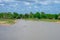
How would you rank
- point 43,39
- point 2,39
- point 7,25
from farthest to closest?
point 7,25, point 43,39, point 2,39

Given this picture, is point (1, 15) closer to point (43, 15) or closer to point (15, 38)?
point (15, 38)

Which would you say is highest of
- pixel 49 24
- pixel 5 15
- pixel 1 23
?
pixel 5 15

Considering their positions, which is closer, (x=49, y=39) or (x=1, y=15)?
(x=49, y=39)

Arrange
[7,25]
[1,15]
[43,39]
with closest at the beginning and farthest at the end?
[43,39] → [1,15] → [7,25]

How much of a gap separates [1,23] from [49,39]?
1.58 m

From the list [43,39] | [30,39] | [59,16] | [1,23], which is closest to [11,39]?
[30,39]

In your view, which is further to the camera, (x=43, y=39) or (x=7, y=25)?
(x=7, y=25)

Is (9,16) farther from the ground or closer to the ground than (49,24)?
farther from the ground

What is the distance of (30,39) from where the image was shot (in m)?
2.76

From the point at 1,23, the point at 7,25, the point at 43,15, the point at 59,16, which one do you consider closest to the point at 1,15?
the point at 1,23

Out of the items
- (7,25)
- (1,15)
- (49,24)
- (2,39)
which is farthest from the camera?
(49,24)

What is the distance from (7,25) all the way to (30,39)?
1.66 metres

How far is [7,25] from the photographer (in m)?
4.30

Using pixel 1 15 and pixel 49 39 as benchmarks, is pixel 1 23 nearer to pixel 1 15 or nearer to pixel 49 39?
pixel 1 15
